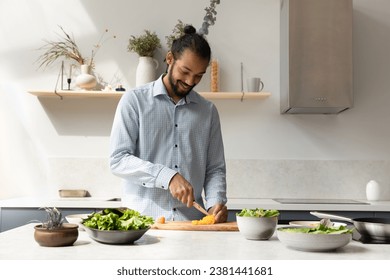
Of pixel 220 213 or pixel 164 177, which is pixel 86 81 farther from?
pixel 220 213

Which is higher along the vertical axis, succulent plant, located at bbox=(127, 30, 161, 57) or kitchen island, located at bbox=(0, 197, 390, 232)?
succulent plant, located at bbox=(127, 30, 161, 57)

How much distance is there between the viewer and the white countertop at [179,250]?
4.01ft

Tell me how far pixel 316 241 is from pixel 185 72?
3.86ft

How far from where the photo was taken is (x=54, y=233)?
1.34 m

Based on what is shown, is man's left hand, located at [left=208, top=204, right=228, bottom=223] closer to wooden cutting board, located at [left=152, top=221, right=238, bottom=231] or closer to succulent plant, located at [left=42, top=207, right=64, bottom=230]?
wooden cutting board, located at [left=152, top=221, right=238, bottom=231]

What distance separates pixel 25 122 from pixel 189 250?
301 centimetres

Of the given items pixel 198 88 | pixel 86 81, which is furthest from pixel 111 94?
pixel 198 88

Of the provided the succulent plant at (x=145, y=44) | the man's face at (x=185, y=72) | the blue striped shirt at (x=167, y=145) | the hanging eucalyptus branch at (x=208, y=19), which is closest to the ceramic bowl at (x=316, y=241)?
the blue striped shirt at (x=167, y=145)

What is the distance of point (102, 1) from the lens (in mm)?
4000

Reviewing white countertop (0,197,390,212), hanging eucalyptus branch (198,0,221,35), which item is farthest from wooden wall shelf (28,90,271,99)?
white countertop (0,197,390,212)

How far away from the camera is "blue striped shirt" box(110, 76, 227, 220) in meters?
2.28

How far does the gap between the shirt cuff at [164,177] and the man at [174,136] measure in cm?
13

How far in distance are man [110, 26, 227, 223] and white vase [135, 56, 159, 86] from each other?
1327mm

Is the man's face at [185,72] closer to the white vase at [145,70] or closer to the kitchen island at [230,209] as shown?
the kitchen island at [230,209]
